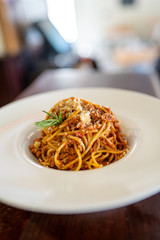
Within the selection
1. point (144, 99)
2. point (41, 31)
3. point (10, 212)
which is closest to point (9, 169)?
point (10, 212)

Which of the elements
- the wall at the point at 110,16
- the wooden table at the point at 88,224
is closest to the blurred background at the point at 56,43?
the wall at the point at 110,16

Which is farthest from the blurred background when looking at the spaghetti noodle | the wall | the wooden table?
the wooden table

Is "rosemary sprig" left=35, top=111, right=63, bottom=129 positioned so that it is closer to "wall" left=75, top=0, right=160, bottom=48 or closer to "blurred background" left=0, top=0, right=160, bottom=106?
"blurred background" left=0, top=0, right=160, bottom=106

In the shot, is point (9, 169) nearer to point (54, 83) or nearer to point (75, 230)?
point (75, 230)

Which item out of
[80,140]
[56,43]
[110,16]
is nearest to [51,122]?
[80,140]

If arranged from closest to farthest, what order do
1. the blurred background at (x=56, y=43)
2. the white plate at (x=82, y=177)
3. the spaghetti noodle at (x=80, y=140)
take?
the white plate at (x=82, y=177), the spaghetti noodle at (x=80, y=140), the blurred background at (x=56, y=43)

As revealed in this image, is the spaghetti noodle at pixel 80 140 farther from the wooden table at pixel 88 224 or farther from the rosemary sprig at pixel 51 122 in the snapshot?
the wooden table at pixel 88 224

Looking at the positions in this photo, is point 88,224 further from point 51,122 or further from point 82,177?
point 51,122

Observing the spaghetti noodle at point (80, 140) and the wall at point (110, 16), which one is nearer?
the spaghetti noodle at point (80, 140)
